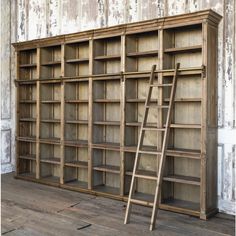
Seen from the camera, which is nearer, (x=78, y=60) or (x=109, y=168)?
(x=109, y=168)

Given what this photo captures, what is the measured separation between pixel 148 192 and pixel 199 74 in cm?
183

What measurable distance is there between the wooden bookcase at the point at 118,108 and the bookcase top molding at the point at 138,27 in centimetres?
1

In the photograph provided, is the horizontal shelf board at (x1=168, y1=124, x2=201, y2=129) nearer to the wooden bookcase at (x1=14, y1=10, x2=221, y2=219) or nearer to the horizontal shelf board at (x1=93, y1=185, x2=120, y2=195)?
the wooden bookcase at (x1=14, y1=10, x2=221, y2=219)

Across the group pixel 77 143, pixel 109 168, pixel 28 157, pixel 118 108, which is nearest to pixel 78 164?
pixel 77 143

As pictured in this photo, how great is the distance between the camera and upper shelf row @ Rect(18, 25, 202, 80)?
424 cm

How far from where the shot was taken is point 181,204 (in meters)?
4.14

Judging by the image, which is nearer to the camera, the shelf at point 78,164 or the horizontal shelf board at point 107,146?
the horizontal shelf board at point 107,146

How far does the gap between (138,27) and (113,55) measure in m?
0.57

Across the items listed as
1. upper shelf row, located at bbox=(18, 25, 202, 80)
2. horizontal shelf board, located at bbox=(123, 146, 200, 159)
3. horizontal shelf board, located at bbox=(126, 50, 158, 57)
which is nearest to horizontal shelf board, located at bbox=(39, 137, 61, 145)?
upper shelf row, located at bbox=(18, 25, 202, 80)

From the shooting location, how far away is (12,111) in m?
6.42

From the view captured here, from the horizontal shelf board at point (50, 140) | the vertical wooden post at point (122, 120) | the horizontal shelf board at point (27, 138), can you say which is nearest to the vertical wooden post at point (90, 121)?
the vertical wooden post at point (122, 120)

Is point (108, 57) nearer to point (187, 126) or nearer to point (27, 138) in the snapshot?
point (187, 126)

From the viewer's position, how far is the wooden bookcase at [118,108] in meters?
3.95

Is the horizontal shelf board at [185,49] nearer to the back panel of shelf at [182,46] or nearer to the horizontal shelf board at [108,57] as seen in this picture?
the back panel of shelf at [182,46]
